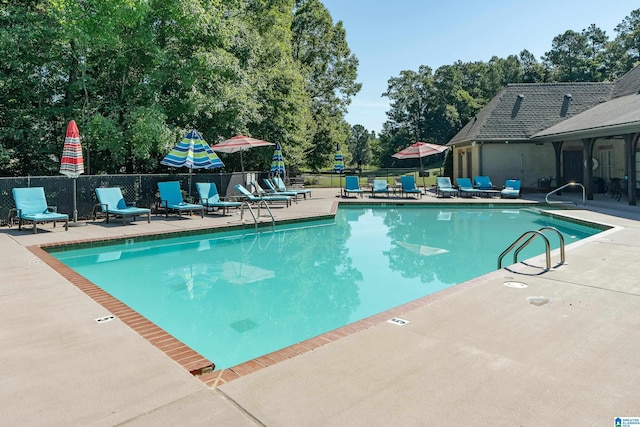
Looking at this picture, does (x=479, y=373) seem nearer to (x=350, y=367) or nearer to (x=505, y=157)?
(x=350, y=367)

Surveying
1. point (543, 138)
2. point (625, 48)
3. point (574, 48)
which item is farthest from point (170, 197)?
point (574, 48)

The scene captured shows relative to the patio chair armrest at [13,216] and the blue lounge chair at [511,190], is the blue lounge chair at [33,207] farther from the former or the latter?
the blue lounge chair at [511,190]

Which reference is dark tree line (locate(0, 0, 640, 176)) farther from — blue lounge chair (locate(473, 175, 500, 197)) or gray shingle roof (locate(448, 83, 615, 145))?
gray shingle roof (locate(448, 83, 615, 145))

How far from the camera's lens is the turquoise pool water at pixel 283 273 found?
4.88m

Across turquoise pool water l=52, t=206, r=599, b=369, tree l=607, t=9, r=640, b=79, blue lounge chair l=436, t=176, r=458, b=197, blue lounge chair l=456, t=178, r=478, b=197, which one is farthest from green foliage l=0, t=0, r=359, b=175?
tree l=607, t=9, r=640, b=79

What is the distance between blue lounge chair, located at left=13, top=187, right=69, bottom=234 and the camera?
9.25m

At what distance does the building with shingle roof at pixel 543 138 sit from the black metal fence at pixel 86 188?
1335 centimetres

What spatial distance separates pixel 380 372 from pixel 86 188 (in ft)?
36.2

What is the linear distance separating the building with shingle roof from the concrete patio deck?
49.9ft

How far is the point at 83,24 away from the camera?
37.2ft

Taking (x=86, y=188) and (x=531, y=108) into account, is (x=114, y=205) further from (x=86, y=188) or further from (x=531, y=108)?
(x=531, y=108)

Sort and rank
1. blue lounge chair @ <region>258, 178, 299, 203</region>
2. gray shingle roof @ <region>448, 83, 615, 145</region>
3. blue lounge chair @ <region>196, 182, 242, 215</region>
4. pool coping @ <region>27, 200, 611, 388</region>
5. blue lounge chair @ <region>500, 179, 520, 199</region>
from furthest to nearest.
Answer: gray shingle roof @ <region>448, 83, 615, 145</region>
blue lounge chair @ <region>500, 179, 520, 199</region>
blue lounge chair @ <region>258, 178, 299, 203</region>
blue lounge chair @ <region>196, 182, 242, 215</region>
pool coping @ <region>27, 200, 611, 388</region>

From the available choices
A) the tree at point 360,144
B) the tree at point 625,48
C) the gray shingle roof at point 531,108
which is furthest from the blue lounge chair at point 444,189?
the tree at point 360,144

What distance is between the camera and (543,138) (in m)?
17.6
